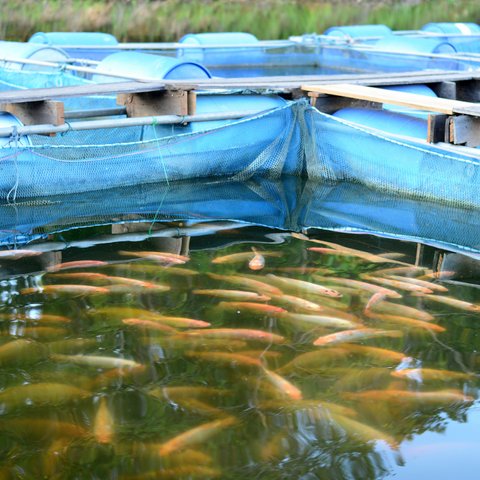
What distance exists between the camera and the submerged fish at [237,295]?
3.94m

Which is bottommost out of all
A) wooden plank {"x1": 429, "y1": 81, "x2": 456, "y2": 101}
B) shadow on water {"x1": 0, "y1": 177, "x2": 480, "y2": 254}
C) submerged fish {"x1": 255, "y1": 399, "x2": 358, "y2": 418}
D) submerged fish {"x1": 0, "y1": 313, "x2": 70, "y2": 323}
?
submerged fish {"x1": 255, "y1": 399, "x2": 358, "y2": 418}

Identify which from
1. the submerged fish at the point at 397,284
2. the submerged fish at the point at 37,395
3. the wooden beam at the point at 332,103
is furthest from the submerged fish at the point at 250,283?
the wooden beam at the point at 332,103

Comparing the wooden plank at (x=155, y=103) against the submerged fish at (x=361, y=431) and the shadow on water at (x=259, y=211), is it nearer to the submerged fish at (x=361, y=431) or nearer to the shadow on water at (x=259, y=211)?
the shadow on water at (x=259, y=211)

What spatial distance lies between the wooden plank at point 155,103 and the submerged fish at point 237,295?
3.00 m

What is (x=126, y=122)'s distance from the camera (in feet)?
20.2

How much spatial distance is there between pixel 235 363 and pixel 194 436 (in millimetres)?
644

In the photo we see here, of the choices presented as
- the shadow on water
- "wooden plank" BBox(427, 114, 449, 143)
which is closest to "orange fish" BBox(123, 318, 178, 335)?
the shadow on water

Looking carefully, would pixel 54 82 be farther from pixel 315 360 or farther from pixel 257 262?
pixel 315 360

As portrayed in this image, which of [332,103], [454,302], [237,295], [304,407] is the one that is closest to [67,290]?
[237,295]

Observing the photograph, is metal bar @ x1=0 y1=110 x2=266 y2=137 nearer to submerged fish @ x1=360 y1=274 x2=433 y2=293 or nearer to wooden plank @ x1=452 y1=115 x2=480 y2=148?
wooden plank @ x1=452 y1=115 x2=480 y2=148

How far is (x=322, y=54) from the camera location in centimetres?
1412

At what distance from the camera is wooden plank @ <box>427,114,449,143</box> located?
5.91 m

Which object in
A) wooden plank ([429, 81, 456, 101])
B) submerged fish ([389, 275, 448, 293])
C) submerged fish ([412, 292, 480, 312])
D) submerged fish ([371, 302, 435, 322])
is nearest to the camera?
submerged fish ([371, 302, 435, 322])

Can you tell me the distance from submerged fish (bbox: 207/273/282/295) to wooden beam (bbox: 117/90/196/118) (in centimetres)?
273
